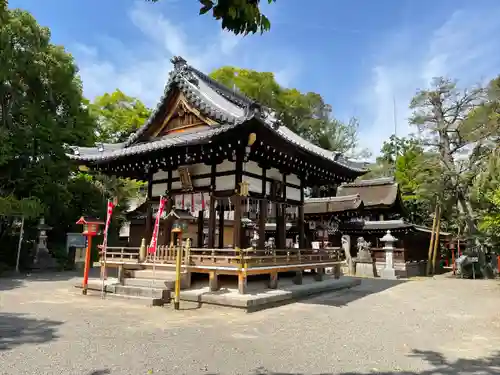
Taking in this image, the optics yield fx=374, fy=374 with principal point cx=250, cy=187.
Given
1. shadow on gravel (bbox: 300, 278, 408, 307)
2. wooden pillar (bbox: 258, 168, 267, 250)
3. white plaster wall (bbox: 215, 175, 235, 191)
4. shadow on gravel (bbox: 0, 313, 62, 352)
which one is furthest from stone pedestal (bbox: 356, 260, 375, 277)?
shadow on gravel (bbox: 0, 313, 62, 352)

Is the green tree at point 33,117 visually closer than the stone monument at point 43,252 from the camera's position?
Yes

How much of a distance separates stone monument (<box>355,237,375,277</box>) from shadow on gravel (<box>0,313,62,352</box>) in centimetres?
1961

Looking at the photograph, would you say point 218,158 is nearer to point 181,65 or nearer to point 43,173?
point 181,65

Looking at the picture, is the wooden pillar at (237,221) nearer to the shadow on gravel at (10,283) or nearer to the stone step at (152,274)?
the stone step at (152,274)

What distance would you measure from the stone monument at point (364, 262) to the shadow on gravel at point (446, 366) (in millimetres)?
17932

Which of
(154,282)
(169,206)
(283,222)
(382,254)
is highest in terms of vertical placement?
(169,206)

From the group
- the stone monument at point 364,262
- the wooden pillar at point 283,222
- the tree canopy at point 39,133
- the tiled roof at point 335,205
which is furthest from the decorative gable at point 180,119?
the stone monument at point 364,262

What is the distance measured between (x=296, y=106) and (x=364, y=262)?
23.3 m

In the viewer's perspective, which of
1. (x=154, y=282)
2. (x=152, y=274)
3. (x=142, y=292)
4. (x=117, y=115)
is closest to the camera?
(x=142, y=292)

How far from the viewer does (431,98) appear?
27062mm

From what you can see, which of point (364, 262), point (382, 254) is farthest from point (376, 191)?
point (364, 262)

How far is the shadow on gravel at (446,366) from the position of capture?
515 cm

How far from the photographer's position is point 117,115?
3566 cm

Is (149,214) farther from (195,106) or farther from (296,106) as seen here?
(296,106)
